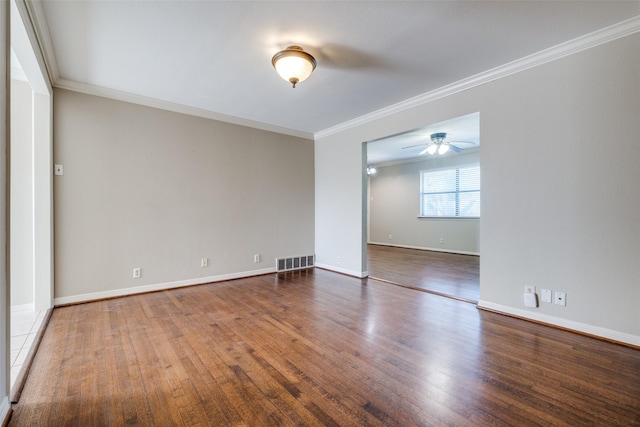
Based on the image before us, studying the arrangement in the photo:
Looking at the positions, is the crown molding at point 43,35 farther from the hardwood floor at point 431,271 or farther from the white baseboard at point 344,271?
the hardwood floor at point 431,271

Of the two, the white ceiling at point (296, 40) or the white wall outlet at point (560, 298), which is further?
the white wall outlet at point (560, 298)

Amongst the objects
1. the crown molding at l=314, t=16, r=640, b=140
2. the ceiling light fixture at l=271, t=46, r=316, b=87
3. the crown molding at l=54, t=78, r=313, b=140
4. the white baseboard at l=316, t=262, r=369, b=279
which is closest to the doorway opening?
the white baseboard at l=316, t=262, r=369, b=279

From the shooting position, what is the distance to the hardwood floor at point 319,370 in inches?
60.7

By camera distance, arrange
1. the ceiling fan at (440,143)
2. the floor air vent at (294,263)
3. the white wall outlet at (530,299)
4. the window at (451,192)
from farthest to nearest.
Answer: the window at (451,192) < the ceiling fan at (440,143) < the floor air vent at (294,263) < the white wall outlet at (530,299)

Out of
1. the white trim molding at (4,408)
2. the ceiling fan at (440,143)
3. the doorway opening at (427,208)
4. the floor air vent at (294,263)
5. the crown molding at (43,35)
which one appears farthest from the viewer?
the ceiling fan at (440,143)

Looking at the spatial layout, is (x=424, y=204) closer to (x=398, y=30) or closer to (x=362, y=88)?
(x=362, y=88)

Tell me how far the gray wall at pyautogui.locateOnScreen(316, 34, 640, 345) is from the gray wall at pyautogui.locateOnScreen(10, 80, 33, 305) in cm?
486

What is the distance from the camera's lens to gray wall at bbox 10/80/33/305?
309cm

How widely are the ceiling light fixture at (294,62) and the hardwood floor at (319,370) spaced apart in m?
2.40

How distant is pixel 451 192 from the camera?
739 cm

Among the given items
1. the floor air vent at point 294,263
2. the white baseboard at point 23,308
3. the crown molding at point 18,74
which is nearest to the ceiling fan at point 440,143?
the floor air vent at point 294,263

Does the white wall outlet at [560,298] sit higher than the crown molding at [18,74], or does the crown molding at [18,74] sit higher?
the crown molding at [18,74]

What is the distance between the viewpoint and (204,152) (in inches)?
168

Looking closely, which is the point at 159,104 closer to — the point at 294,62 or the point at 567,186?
the point at 294,62
